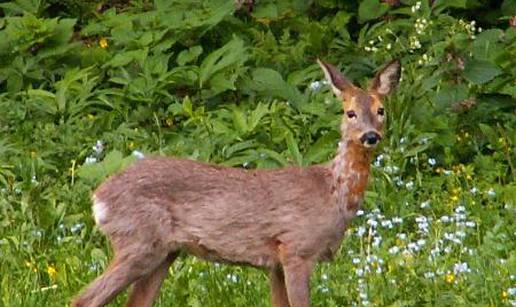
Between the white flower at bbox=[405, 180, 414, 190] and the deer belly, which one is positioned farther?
the white flower at bbox=[405, 180, 414, 190]

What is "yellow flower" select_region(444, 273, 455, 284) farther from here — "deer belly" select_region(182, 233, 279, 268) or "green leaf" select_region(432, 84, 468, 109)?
"green leaf" select_region(432, 84, 468, 109)

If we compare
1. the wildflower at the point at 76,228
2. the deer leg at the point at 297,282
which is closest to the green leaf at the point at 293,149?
the wildflower at the point at 76,228

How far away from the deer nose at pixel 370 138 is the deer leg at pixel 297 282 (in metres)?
0.64

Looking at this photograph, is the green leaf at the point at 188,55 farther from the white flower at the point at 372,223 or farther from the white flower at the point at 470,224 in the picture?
the white flower at the point at 470,224

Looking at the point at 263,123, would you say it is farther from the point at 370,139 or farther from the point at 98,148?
the point at 370,139

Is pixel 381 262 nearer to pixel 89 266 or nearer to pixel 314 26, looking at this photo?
pixel 89 266

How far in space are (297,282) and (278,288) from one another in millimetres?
261

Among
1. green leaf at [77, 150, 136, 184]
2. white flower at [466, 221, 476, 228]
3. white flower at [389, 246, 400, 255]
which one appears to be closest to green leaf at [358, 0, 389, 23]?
green leaf at [77, 150, 136, 184]

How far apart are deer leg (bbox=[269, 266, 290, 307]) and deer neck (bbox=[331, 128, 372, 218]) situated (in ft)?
1.38

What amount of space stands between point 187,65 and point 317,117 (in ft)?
4.57

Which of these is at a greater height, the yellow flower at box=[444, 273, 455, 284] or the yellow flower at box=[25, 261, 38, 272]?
the yellow flower at box=[444, 273, 455, 284]

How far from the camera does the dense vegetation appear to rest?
8938 millimetres

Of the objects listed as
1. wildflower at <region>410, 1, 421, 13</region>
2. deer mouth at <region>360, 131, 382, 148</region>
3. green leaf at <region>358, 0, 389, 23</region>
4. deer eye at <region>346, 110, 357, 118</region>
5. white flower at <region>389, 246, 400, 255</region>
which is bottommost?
green leaf at <region>358, 0, 389, 23</region>

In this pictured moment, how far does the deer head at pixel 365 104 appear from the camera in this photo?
835cm
